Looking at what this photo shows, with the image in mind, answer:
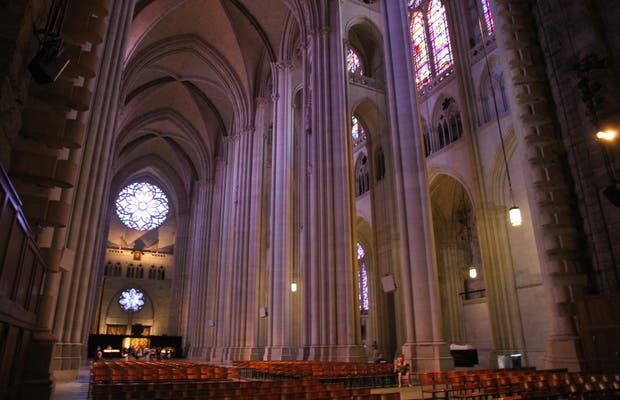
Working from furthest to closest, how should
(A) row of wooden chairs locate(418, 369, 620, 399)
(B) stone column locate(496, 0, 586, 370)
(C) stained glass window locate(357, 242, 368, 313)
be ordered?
1. (C) stained glass window locate(357, 242, 368, 313)
2. (B) stone column locate(496, 0, 586, 370)
3. (A) row of wooden chairs locate(418, 369, 620, 399)

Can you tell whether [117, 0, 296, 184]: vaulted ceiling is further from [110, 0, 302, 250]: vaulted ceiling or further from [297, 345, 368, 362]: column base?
[297, 345, 368, 362]: column base

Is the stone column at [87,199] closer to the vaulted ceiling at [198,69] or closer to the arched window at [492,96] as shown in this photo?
the vaulted ceiling at [198,69]

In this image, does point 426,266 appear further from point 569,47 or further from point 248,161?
point 248,161

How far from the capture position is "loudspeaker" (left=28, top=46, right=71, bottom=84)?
4234mm

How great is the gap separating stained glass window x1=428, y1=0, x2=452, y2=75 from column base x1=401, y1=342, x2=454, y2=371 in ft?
47.2

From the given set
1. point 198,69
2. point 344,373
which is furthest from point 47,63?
point 198,69

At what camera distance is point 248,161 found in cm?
2723

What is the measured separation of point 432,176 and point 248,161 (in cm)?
1187

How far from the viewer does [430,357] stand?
477 inches

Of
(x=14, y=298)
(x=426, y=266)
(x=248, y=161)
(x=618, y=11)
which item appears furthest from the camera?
(x=248, y=161)

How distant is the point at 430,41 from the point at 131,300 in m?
35.4

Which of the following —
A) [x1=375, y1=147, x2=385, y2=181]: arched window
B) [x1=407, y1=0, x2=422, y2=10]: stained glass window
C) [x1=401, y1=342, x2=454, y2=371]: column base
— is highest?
[x1=407, y1=0, x2=422, y2=10]: stained glass window

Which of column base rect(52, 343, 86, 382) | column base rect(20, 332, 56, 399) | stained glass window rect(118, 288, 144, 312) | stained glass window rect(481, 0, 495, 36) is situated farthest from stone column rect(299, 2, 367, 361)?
stained glass window rect(118, 288, 144, 312)

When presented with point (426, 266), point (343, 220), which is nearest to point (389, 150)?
point (343, 220)
